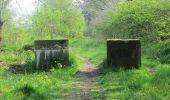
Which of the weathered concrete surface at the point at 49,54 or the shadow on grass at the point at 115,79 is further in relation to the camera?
the weathered concrete surface at the point at 49,54

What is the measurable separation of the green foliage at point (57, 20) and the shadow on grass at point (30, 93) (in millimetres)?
30417

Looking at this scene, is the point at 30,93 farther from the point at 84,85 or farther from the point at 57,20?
the point at 57,20

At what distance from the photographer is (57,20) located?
155 feet

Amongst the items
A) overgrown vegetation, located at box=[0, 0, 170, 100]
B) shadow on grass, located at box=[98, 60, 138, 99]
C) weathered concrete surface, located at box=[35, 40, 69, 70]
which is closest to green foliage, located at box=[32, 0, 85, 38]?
overgrown vegetation, located at box=[0, 0, 170, 100]

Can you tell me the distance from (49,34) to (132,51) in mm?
26296

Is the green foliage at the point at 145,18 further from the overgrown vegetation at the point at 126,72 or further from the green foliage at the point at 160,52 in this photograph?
the green foliage at the point at 160,52

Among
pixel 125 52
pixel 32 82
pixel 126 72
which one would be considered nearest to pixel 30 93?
pixel 32 82

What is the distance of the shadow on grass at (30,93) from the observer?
1314 centimetres

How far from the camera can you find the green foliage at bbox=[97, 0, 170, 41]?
21578 mm

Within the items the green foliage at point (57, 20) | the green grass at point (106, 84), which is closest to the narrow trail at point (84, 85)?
the green grass at point (106, 84)

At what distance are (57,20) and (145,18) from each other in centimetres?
2503

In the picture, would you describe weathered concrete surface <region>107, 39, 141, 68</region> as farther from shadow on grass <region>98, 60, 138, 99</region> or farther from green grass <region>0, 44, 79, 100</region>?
green grass <region>0, 44, 79, 100</region>

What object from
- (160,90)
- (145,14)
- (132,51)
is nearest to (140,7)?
(145,14)

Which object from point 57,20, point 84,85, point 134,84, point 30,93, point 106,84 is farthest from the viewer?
point 57,20
